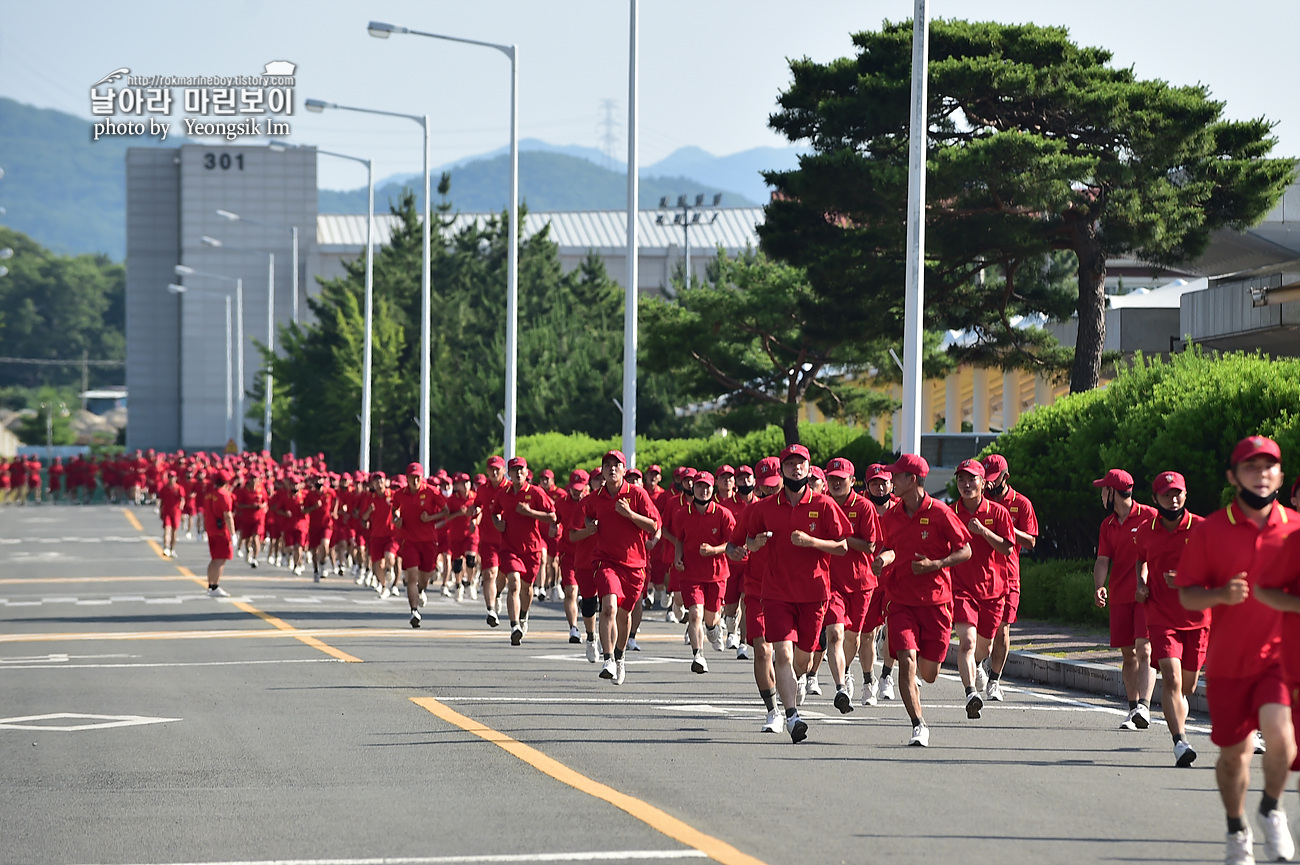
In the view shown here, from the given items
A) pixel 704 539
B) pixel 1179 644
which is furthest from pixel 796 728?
pixel 704 539

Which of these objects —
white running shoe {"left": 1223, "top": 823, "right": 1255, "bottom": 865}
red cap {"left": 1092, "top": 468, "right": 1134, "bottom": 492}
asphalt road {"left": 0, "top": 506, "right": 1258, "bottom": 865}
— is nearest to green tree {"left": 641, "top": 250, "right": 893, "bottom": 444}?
asphalt road {"left": 0, "top": 506, "right": 1258, "bottom": 865}

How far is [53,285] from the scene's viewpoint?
169 metres

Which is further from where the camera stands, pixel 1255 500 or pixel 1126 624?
pixel 1126 624

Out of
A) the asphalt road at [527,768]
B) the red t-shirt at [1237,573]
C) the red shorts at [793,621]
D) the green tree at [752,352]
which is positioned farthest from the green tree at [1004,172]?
the red t-shirt at [1237,573]

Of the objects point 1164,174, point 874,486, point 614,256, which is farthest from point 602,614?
point 614,256

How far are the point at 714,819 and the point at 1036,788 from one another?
2.07 m

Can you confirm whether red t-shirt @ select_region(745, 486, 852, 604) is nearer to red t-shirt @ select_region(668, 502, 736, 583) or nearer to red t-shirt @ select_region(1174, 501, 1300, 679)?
red t-shirt @ select_region(1174, 501, 1300, 679)

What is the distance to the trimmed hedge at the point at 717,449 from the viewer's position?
3297cm

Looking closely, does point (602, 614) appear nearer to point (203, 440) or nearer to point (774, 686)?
point (774, 686)

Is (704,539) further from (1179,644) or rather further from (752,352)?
(752,352)

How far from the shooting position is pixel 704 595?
17531 millimetres

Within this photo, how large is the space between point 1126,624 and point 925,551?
1.64m

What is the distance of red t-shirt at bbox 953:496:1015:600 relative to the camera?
13531 millimetres

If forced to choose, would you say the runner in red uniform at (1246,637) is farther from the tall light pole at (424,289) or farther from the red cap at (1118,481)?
the tall light pole at (424,289)
